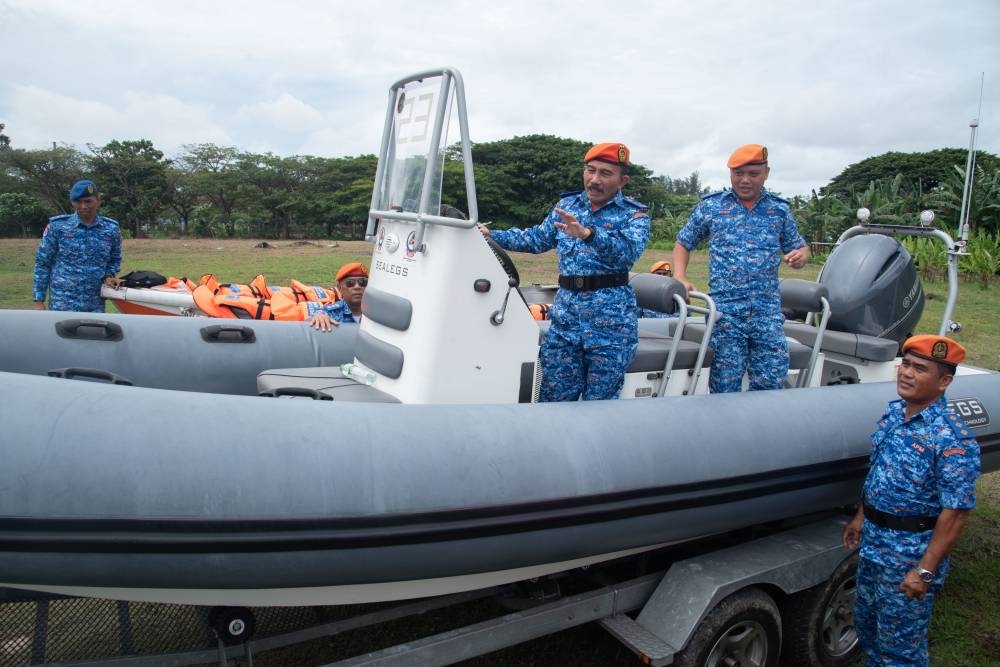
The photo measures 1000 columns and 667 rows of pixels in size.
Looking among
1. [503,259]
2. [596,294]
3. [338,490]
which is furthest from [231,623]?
[596,294]

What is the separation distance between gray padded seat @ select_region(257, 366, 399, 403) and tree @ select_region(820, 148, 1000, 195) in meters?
39.7

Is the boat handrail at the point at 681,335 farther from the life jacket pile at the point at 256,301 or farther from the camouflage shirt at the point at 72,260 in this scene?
the camouflage shirt at the point at 72,260

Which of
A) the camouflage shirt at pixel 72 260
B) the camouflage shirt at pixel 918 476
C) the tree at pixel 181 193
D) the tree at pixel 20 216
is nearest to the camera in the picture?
the camouflage shirt at pixel 918 476

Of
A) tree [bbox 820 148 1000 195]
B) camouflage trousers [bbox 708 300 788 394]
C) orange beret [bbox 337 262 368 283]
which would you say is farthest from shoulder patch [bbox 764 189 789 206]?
tree [bbox 820 148 1000 195]

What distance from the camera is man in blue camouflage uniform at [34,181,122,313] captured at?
15.9 feet

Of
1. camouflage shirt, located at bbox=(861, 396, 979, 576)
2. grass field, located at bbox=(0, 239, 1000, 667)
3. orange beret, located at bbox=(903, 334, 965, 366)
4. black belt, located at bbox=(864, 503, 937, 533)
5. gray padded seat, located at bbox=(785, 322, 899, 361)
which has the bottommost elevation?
grass field, located at bbox=(0, 239, 1000, 667)

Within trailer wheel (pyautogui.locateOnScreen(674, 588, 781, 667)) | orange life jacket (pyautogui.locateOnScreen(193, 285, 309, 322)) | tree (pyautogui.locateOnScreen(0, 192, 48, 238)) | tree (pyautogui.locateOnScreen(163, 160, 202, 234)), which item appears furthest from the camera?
tree (pyautogui.locateOnScreen(163, 160, 202, 234))

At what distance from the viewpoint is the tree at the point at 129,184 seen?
29453 millimetres

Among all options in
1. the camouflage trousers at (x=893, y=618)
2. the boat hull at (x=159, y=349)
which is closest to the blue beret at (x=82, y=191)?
the boat hull at (x=159, y=349)

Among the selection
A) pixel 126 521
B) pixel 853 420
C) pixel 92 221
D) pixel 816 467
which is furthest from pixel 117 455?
pixel 92 221

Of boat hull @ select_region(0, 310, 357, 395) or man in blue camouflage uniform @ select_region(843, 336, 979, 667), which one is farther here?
boat hull @ select_region(0, 310, 357, 395)

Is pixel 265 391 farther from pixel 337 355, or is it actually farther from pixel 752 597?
pixel 752 597

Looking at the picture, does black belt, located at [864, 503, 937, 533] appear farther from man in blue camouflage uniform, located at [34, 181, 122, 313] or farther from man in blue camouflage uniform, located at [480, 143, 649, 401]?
man in blue camouflage uniform, located at [34, 181, 122, 313]

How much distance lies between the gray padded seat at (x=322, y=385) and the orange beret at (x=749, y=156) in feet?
5.44
